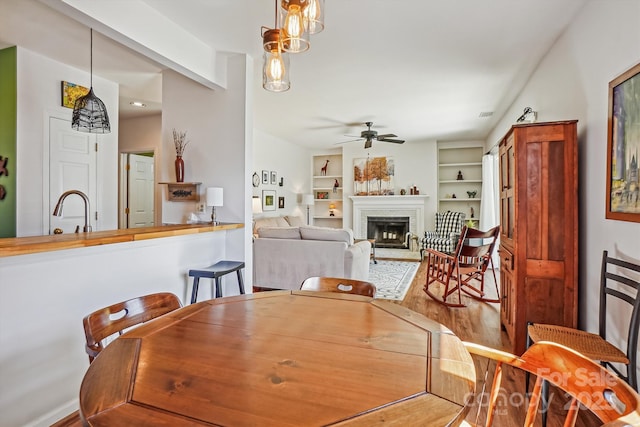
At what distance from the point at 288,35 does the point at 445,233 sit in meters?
6.45

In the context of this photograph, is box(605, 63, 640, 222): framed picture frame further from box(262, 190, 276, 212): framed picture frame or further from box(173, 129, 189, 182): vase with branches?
box(262, 190, 276, 212): framed picture frame

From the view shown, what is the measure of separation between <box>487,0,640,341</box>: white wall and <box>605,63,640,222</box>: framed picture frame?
8cm

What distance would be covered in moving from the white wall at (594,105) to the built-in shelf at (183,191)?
3.38m

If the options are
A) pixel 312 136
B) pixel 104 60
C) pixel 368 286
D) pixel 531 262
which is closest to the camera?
pixel 368 286

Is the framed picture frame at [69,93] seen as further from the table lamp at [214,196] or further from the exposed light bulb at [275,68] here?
the exposed light bulb at [275,68]

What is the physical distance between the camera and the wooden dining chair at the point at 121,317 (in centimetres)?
121

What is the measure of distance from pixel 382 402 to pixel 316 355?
284mm

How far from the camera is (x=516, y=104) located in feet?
14.9

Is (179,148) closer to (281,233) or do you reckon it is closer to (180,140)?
(180,140)

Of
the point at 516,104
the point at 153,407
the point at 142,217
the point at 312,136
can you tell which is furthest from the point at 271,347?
the point at 312,136

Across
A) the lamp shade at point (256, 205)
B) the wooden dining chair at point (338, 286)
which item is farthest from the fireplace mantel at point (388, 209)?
the wooden dining chair at point (338, 286)

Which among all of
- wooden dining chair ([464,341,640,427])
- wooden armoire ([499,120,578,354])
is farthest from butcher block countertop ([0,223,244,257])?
wooden armoire ([499,120,578,354])

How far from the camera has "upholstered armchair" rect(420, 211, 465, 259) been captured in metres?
6.43

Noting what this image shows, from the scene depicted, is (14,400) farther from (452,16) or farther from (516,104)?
(516,104)
